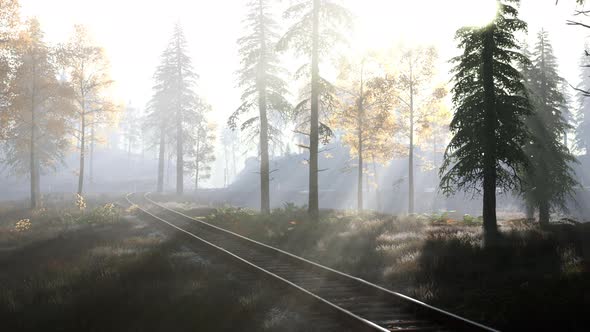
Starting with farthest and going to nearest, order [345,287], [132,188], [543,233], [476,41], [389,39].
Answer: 1. [132,188]
2. [389,39]
3. [476,41]
4. [543,233]
5. [345,287]

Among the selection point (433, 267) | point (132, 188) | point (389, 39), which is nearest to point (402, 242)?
point (433, 267)

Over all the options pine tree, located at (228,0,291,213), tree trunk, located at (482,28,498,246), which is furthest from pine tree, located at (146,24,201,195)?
tree trunk, located at (482,28,498,246)

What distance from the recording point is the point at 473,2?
16.2 m

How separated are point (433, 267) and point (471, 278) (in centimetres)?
101

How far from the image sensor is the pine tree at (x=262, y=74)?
86.4 ft

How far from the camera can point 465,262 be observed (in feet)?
38.5

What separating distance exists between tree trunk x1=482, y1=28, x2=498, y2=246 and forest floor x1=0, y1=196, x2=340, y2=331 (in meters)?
9.44

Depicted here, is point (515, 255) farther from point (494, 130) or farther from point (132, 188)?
point (132, 188)

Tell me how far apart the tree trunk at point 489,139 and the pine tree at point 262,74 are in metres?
13.1

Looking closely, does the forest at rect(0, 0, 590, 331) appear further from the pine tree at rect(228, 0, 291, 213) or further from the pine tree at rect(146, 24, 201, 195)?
the pine tree at rect(146, 24, 201, 195)

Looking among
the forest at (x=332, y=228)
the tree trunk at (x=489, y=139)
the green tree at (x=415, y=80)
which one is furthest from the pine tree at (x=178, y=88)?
the tree trunk at (x=489, y=139)

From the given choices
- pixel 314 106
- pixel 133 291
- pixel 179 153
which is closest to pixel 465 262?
pixel 133 291

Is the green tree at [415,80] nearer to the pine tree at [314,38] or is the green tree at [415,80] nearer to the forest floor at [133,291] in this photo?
the pine tree at [314,38]

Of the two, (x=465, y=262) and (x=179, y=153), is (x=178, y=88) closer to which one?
(x=179, y=153)
